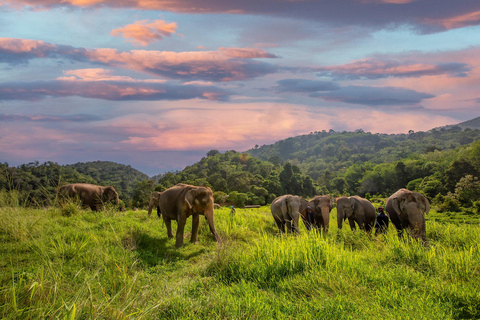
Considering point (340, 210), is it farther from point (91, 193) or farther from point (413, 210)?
point (91, 193)

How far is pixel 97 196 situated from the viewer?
60.2 feet

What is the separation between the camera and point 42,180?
92.2 ft

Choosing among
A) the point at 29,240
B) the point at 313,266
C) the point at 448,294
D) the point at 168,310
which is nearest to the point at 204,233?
the point at 29,240

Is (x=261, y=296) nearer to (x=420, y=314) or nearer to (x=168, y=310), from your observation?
(x=168, y=310)

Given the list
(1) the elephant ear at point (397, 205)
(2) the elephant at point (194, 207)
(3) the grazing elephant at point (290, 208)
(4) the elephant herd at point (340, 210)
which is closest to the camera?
(2) the elephant at point (194, 207)

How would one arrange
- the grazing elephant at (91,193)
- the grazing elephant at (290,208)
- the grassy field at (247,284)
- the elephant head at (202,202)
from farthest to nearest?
the grazing elephant at (91,193) < the grazing elephant at (290,208) < the elephant head at (202,202) < the grassy field at (247,284)

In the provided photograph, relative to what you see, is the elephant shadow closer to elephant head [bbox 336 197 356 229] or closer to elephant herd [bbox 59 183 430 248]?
elephant herd [bbox 59 183 430 248]

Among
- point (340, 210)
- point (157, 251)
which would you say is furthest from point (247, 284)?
point (340, 210)

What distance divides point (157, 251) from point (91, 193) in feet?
35.4

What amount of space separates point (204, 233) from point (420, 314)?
844cm

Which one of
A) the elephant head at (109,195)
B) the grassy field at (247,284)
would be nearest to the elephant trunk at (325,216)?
the grassy field at (247,284)

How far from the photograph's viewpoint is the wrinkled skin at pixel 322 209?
13518 mm

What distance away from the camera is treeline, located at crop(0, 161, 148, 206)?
11.5m

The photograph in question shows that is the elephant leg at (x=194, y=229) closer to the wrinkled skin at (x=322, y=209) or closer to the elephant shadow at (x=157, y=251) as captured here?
the elephant shadow at (x=157, y=251)
